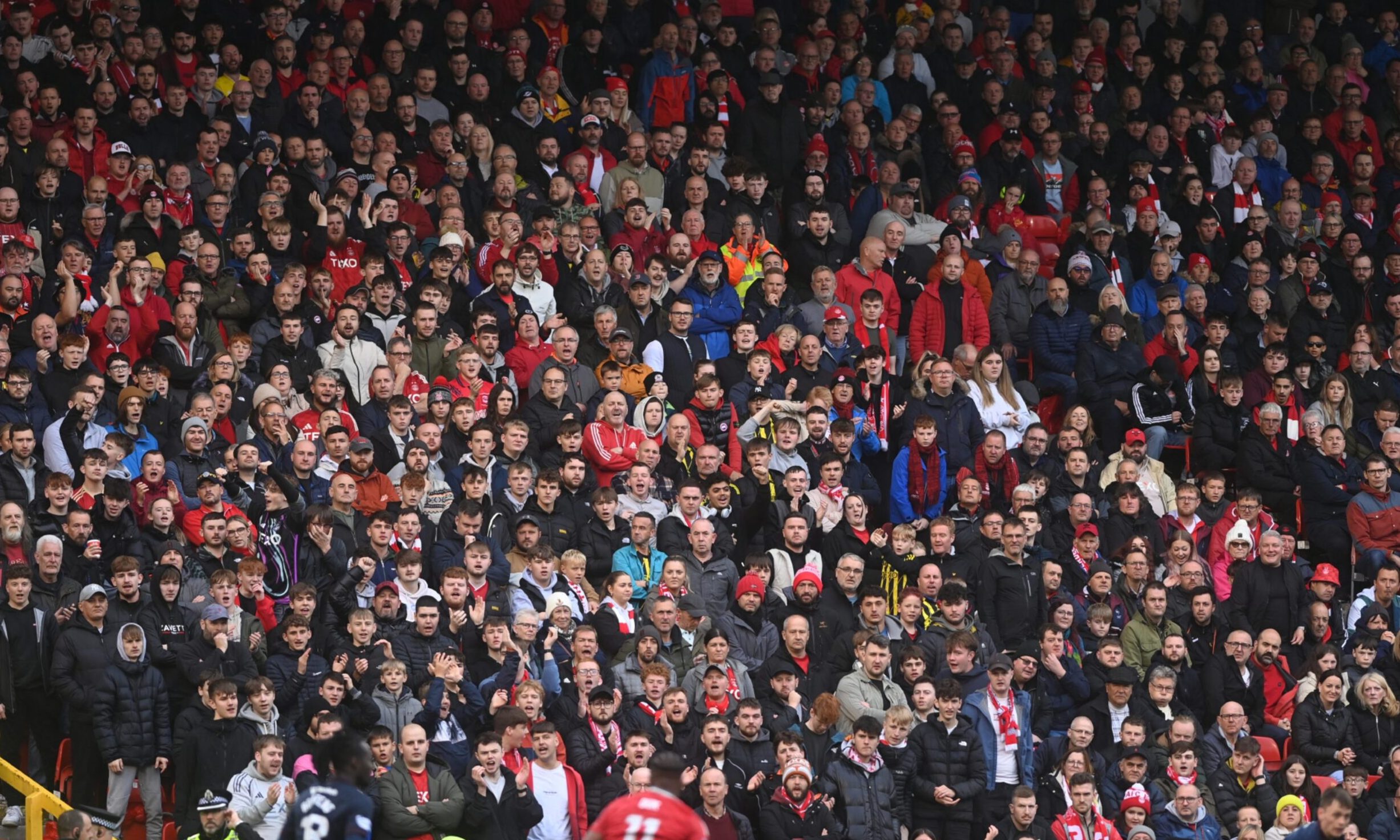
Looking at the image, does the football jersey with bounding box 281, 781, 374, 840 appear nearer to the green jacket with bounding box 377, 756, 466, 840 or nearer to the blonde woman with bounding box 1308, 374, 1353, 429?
the green jacket with bounding box 377, 756, 466, 840

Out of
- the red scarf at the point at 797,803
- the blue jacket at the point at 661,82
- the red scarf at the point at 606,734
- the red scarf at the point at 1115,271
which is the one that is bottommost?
the red scarf at the point at 797,803

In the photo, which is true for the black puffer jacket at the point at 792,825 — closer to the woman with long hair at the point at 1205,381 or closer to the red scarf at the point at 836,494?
the red scarf at the point at 836,494

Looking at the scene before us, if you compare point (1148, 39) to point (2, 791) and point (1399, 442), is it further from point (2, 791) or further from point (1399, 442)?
point (2, 791)

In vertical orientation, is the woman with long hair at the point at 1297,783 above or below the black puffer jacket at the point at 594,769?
below

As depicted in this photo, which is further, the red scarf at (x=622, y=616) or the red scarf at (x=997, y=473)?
the red scarf at (x=997, y=473)

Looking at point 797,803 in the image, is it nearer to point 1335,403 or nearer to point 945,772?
point 945,772

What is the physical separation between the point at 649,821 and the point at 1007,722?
238 inches

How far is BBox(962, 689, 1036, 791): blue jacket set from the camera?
1504 cm

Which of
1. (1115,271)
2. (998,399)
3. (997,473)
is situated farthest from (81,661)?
(1115,271)

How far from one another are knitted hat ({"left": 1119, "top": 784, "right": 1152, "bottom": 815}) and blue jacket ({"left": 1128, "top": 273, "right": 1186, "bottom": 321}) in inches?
258

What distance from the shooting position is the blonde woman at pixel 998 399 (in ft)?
59.9

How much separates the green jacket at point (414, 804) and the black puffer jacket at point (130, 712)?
1.64m

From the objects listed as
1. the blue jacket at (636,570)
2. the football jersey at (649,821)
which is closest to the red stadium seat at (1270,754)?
the blue jacket at (636,570)

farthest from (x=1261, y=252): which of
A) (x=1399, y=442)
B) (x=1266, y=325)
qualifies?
(x=1399, y=442)
